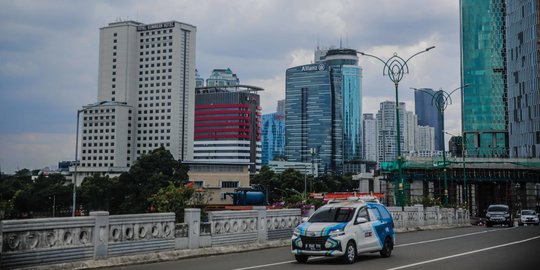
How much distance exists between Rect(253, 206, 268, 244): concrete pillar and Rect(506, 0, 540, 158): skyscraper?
98.5 metres

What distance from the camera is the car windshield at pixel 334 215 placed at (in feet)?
54.9

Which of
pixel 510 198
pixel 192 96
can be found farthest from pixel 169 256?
pixel 192 96

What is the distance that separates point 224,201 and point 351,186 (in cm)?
5483

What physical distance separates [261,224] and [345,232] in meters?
6.46

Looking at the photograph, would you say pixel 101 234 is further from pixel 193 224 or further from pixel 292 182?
pixel 292 182

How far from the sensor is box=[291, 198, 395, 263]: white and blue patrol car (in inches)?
619

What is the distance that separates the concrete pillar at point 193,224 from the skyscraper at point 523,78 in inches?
4027

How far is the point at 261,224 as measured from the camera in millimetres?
21938

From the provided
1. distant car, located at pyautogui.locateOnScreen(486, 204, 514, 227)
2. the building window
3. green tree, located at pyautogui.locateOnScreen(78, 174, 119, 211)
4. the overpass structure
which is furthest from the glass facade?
distant car, located at pyautogui.locateOnScreen(486, 204, 514, 227)

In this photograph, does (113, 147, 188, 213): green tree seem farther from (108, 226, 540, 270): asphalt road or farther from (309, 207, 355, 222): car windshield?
(309, 207, 355, 222): car windshield

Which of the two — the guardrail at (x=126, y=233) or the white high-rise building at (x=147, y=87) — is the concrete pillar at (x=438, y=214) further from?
the white high-rise building at (x=147, y=87)

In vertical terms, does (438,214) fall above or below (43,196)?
above

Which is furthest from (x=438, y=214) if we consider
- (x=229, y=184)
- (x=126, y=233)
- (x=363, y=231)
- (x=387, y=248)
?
(x=229, y=184)

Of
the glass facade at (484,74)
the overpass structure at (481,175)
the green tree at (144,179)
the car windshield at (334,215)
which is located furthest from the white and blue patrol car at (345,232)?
the glass facade at (484,74)
